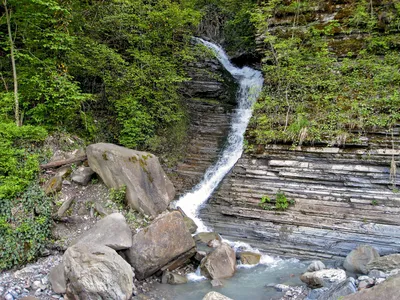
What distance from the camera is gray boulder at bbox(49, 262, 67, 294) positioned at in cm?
646

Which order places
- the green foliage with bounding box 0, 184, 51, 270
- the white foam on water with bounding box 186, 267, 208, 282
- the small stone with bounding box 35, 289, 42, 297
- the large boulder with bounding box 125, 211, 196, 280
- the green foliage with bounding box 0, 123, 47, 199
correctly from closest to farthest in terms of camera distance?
the small stone with bounding box 35, 289, 42, 297 < the green foliage with bounding box 0, 184, 51, 270 < the large boulder with bounding box 125, 211, 196, 280 < the white foam on water with bounding box 186, 267, 208, 282 < the green foliage with bounding box 0, 123, 47, 199

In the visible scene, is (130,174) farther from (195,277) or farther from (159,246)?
(195,277)

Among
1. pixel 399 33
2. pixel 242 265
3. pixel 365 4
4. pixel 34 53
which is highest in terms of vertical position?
pixel 365 4

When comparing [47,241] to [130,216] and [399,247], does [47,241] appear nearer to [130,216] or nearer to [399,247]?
[130,216]

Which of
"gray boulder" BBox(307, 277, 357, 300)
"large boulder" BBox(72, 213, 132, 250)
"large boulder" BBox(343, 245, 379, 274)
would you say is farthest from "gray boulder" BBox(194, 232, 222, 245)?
"large boulder" BBox(343, 245, 379, 274)

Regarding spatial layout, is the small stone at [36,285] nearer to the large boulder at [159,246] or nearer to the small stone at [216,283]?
the large boulder at [159,246]

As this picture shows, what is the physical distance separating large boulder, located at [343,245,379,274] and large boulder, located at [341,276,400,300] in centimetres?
260

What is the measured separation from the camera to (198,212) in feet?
35.4

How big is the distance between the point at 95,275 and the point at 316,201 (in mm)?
6413

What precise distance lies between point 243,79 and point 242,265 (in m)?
10.6

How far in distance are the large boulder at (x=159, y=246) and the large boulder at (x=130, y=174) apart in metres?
1.39

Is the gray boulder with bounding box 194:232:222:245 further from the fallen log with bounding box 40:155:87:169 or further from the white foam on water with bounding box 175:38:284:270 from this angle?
the fallen log with bounding box 40:155:87:169

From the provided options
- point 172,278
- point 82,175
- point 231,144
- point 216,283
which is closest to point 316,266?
point 216,283

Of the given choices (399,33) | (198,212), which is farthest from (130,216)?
(399,33)
